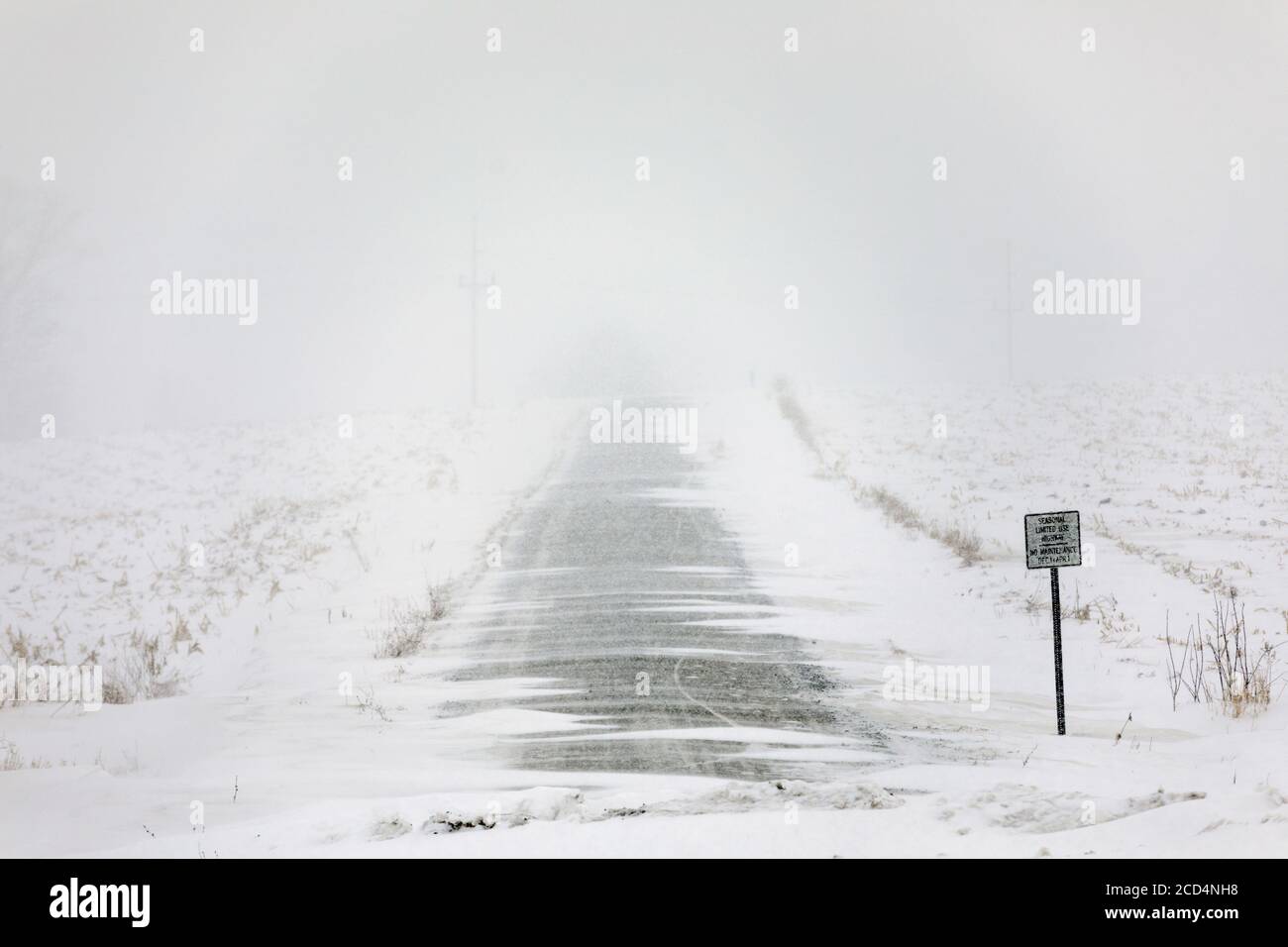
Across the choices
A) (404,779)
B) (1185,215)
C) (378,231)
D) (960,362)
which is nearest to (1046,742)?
(404,779)

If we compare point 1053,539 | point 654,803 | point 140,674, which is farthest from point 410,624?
point 1053,539

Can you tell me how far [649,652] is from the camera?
11.5m

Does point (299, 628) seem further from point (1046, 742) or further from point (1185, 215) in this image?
point (1185, 215)

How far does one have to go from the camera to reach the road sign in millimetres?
8781

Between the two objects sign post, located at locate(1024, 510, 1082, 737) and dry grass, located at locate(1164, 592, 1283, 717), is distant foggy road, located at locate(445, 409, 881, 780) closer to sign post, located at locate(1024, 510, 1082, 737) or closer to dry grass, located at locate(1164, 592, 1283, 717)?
sign post, located at locate(1024, 510, 1082, 737)

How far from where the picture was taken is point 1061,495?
2269 cm

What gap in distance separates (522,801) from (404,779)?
123cm

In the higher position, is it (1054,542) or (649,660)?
(1054,542)

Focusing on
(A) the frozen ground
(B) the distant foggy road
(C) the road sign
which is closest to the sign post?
(C) the road sign

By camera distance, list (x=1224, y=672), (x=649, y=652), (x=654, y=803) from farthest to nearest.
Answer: (x=649, y=652) < (x=1224, y=672) < (x=654, y=803)

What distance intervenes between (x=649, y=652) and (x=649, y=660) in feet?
1.06

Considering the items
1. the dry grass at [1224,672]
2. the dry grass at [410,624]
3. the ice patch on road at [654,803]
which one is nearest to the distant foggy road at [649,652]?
the dry grass at [410,624]

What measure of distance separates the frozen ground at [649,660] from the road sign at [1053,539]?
4.62ft

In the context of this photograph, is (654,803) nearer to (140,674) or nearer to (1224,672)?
(1224,672)
